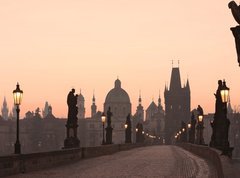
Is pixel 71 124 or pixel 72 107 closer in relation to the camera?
pixel 72 107

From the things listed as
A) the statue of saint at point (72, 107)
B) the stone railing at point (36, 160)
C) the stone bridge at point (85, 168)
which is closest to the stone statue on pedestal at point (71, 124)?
the statue of saint at point (72, 107)

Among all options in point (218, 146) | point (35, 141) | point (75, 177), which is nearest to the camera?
point (75, 177)

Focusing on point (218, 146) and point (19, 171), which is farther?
point (218, 146)

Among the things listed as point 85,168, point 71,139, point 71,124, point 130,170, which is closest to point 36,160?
point 85,168

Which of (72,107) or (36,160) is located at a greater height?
(72,107)

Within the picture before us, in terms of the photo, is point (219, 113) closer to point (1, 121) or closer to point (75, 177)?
point (75, 177)

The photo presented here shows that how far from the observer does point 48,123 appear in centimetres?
19375

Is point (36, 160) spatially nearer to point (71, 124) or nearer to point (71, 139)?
point (71, 139)

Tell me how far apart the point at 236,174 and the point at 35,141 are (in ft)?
536

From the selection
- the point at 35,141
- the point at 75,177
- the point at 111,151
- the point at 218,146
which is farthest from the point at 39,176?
the point at 35,141

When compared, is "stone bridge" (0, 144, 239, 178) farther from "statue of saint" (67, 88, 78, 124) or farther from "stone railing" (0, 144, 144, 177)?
"statue of saint" (67, 88, 78, 124)

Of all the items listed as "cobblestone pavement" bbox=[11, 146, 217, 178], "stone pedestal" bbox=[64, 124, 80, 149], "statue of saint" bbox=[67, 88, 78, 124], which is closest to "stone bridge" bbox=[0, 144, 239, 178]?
"cobblestone pavement" bbox=[11, 146, 217, 178]

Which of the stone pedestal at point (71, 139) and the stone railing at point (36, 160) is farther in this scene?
the stone pedestal at point (71, 139)

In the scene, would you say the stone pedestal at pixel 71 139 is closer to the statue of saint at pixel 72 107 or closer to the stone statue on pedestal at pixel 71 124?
the stone statue on pedestal at pixel 71 124
